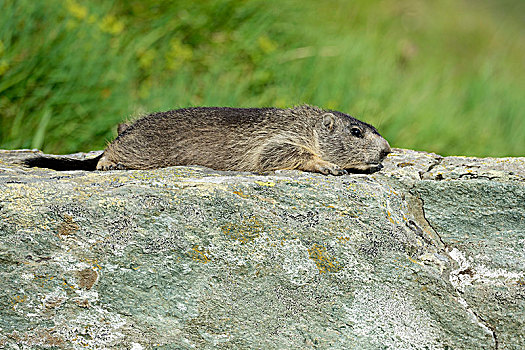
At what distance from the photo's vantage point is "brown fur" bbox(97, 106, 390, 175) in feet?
16.6

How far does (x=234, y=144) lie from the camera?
518 cm

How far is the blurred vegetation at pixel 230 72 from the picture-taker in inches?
269

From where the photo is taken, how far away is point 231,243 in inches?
138

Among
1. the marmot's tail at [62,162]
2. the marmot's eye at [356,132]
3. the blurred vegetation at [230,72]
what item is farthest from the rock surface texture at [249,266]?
the blurred vegetation at [230,72]

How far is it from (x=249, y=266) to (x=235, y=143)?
1.92m

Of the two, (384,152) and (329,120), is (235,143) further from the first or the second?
(384,152)

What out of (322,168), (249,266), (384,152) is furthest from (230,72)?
(249,266)

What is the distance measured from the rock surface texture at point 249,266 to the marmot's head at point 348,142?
1152 millimetres

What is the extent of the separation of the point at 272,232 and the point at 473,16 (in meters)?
15.9

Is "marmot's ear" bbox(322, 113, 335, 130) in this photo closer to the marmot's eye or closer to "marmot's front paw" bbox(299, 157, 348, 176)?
the marmot's eye

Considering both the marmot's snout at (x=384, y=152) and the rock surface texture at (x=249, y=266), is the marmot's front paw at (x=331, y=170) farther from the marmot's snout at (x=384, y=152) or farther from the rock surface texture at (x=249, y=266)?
the marmot's snout at (x=384, y=152)

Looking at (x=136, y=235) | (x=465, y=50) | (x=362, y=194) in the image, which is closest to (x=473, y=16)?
(x=465, y=50)

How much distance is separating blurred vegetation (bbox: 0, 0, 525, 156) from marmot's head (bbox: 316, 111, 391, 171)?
8.33 feet

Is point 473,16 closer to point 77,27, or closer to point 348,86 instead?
point 348,86
